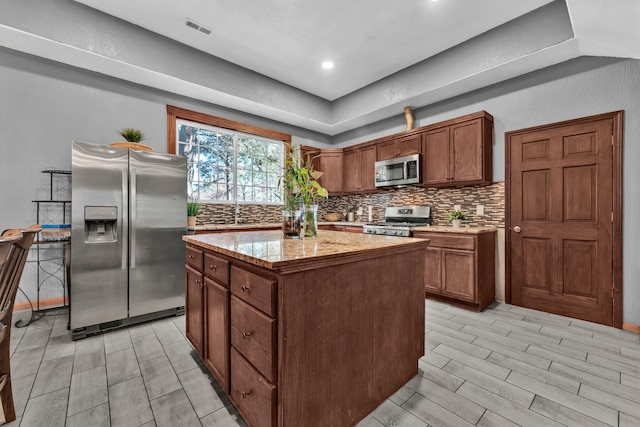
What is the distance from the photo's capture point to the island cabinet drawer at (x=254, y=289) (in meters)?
1.14

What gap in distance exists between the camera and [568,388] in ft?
5.67

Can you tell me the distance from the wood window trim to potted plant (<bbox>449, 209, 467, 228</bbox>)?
2.54m

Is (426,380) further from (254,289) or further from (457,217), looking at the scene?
(457,217)

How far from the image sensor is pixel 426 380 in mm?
1805

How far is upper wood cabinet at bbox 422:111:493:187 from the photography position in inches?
133

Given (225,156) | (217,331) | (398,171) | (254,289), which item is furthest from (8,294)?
(398,171)

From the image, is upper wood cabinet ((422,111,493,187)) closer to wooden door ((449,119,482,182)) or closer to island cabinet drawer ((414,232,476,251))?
wooden door ((449,119,482,182))

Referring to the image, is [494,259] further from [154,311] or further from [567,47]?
[154,311]

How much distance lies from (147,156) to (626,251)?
4.83 m

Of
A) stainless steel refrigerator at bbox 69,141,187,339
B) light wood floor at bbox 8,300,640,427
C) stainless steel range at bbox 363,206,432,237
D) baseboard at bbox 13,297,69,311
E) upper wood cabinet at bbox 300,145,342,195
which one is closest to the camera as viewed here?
light wood floor at bbox 8,300,640,427

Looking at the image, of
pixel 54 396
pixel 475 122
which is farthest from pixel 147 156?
pixel 475 122

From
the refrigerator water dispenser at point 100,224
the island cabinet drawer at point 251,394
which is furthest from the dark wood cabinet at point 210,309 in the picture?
the refrigerator water dispenser at point 100,224

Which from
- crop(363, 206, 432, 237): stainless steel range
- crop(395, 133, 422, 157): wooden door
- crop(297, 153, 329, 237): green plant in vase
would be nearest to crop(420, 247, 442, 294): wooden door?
crop(363, 206, 432, 237): stainless steel range

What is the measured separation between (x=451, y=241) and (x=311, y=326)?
2.61 m
